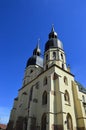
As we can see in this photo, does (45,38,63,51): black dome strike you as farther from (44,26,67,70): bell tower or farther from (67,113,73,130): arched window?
(67,113,73,130): arched window

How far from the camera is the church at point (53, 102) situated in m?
19.4

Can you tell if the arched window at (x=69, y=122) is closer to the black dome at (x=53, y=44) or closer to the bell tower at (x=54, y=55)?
the bell tower at (x=54, y=55)

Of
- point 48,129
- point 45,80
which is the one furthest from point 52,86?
point 48,129

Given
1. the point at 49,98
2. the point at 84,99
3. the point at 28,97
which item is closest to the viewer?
the point at 49,98

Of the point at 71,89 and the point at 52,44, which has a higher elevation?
the point at 52,44

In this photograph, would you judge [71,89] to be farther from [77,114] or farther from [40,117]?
[40,117]

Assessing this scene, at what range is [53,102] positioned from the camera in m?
20.5

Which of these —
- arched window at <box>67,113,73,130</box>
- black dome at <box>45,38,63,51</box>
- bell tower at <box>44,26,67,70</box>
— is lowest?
arched window at <box>67,113,73,130</box>

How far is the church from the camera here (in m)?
19.4

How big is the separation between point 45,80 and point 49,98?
5.66 metres

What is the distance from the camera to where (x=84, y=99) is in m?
30.2

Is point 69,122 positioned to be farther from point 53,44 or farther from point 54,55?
point 53,44

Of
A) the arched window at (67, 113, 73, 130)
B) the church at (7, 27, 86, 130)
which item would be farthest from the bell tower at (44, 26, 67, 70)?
the arched window at (67, 113, 73, 130)

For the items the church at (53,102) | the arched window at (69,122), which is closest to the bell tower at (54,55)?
the church at (53,102)
